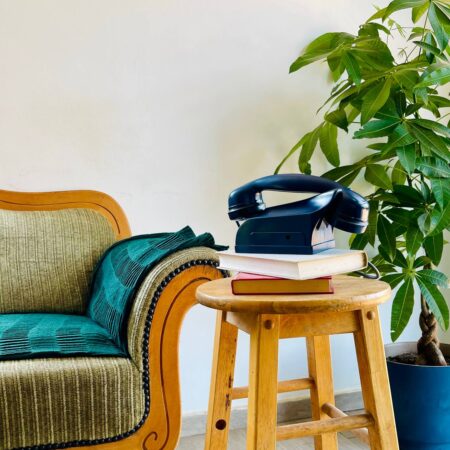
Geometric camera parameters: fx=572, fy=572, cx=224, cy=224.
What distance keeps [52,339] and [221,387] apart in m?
0.39

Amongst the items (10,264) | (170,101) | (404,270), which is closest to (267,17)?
(170,101)

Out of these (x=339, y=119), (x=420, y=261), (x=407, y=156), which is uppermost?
(x=339, y=119)

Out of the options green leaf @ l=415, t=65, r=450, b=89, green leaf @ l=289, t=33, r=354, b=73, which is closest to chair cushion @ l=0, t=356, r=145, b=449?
Result: green leaf @ l=415, t=65, r=450, b=89

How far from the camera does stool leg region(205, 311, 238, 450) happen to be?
1214 millimetres

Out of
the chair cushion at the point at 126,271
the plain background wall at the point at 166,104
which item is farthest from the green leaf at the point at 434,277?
the chair cushion at the point at 126,271

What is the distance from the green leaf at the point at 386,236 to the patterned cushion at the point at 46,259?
857 millimetres

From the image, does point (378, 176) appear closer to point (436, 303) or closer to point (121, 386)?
point (436, 303)

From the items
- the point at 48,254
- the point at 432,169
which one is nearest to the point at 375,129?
the point at 432,169

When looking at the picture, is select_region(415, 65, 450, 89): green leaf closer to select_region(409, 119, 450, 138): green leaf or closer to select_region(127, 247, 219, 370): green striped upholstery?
select_region(409, 119, 450, 138): green leaf

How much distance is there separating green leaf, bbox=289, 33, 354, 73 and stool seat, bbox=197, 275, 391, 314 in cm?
108

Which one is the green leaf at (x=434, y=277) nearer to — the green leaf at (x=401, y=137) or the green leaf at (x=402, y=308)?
the green leaf at (x=402, y=308)

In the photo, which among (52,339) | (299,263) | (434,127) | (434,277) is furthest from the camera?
(434,277)

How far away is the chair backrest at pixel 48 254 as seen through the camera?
169cm

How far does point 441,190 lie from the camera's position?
164 centimetres
